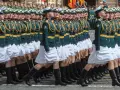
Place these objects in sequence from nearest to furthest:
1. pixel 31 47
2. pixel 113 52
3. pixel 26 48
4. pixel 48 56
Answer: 1. pixel 113 52
2. pixel 48 56
3. pixel 26 48
4. pixel 31 47

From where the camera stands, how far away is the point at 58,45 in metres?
13.0

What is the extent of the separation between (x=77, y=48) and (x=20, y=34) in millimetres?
1526

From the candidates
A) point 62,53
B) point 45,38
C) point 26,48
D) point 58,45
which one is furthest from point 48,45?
point 26,48

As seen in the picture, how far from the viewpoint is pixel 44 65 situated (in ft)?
43.1

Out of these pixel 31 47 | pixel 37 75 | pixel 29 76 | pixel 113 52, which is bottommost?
pixel 37 75

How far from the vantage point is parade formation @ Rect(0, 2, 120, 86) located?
12.7 meters

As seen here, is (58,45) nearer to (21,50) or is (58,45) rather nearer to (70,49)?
(70,49)

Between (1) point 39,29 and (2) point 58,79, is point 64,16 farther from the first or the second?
(2) point 58,79

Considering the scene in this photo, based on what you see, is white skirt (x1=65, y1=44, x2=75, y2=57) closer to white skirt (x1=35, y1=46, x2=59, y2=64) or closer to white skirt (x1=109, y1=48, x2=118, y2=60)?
white skirt (x1=35, y1=46, x2=59, y2=64)

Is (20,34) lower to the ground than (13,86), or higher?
higher

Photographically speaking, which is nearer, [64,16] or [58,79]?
[58,79]

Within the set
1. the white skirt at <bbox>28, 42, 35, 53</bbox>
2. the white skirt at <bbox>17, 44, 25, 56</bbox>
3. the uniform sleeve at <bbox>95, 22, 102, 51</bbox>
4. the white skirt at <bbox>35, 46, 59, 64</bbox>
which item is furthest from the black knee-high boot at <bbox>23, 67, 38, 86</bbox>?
the uniform sleeve at <bbox>95, 22, 102, 51</bbox>

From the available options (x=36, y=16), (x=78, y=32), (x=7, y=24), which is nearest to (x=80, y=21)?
(x=78, y=32)

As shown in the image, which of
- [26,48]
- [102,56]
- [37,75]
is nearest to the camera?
[102,56]
